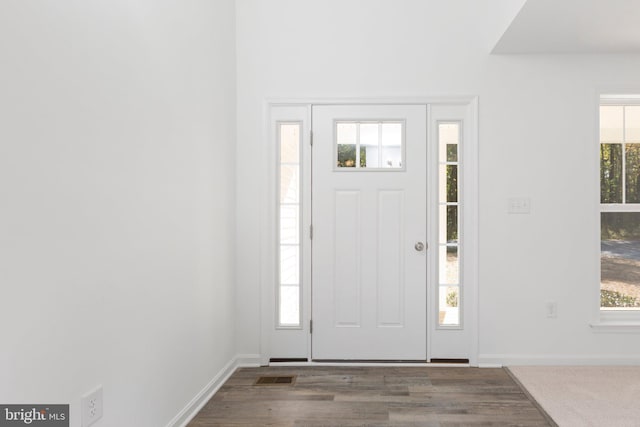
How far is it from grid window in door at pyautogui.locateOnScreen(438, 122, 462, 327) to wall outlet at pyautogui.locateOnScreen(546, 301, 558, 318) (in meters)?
0.68

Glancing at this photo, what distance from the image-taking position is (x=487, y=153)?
136 inches

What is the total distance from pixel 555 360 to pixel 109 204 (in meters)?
3.32

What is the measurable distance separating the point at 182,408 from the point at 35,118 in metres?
1.79

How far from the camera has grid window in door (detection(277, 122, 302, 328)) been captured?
3590 millimetres

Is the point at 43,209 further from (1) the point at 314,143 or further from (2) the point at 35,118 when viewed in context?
(1) the point at 314,143

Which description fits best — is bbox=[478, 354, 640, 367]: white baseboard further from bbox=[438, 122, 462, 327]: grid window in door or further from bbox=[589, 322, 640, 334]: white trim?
bbox=[438, 122, 462, 327]: grid window in door

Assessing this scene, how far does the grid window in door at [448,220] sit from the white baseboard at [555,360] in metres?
0.43

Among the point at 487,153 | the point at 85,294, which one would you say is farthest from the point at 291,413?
the point at 487,153

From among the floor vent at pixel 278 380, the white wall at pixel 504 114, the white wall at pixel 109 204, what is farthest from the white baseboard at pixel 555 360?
the white wall at pixel 109 204

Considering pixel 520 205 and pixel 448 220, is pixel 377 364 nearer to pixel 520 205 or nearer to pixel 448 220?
pixel 448 220

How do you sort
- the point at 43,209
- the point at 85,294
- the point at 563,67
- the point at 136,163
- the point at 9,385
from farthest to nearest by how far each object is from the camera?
the point at 563,67, the point at 136,163, the point at 85,294, the point at 43,209, the point at 9,385

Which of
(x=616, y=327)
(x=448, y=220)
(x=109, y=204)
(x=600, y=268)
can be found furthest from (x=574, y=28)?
(x=109, y=204)

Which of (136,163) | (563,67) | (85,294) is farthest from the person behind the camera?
(563,67)

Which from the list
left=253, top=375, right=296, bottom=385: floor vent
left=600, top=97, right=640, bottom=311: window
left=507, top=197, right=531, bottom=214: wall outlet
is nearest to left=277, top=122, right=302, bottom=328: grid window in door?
left=253, top=375, right=296, bottom=385: floor vent
